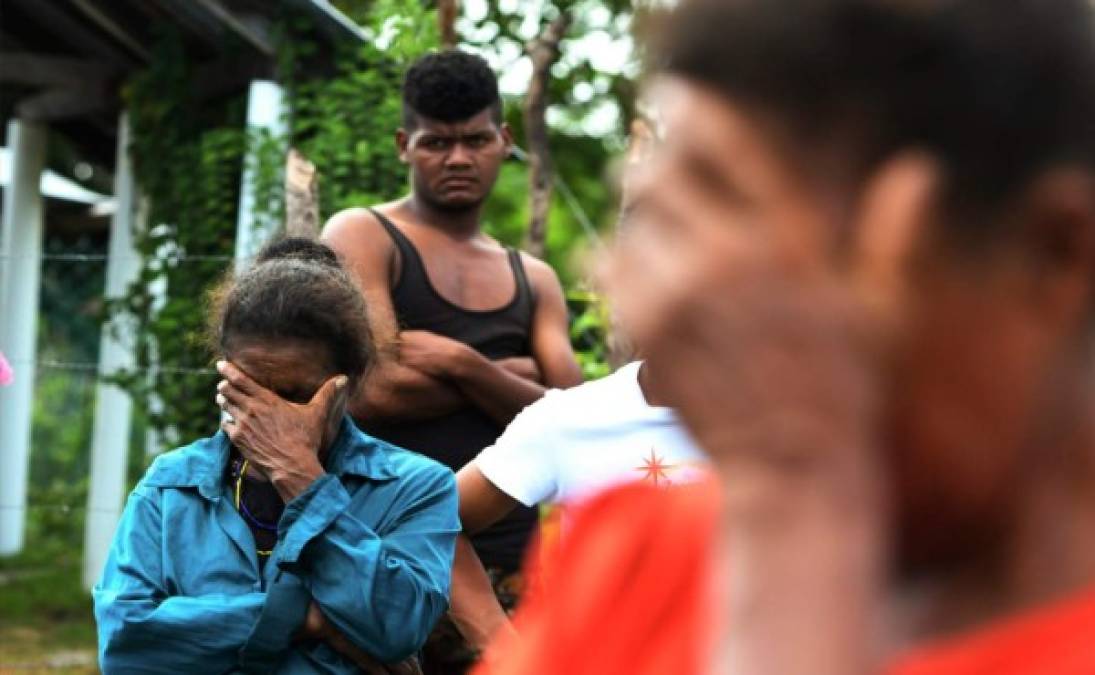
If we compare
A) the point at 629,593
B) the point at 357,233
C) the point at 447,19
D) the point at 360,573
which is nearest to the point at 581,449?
the point at 360,573

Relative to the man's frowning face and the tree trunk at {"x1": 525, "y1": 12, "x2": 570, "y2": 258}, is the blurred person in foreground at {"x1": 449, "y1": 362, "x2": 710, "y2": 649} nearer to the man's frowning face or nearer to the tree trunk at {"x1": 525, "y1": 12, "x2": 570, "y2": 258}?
the man's frowning face

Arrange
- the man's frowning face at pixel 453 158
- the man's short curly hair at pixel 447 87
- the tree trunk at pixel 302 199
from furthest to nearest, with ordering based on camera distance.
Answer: the tree trunk at pixel 302 199, the man's short curly hair at pixel 447 87, the man's frowning face at pixel 453 158

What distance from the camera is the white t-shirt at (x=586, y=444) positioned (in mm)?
3766

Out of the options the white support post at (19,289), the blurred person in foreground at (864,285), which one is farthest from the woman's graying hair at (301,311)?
the white support post at (19,289)

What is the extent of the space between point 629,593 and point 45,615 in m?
10.5

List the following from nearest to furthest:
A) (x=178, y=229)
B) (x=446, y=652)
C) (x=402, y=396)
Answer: (x=446, y=652) → (x=402, y=396) → (x=178, y=229)

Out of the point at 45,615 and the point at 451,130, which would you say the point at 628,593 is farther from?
the point at 45,615

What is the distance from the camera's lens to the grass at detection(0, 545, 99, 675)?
962cm

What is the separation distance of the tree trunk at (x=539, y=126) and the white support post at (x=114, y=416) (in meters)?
2.90

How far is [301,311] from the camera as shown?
12.8 feet

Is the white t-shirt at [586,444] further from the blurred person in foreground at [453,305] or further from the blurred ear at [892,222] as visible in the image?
the blurred ear at [892,222]

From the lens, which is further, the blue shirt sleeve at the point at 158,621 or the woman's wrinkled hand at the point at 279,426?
the woman's wrinkled hand at the point at 279,426

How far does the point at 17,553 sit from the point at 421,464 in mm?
10419

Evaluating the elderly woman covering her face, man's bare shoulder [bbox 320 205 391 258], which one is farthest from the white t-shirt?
man's bare shoulder [bbox 320 205 391 258]
